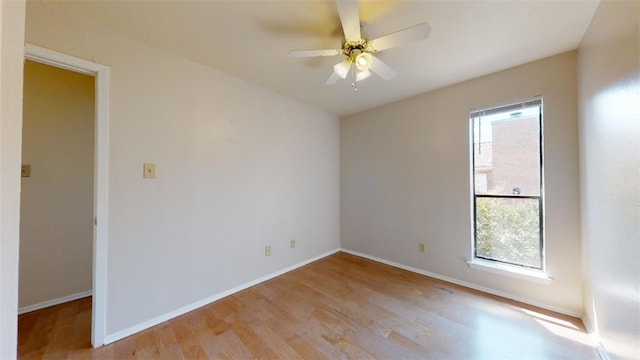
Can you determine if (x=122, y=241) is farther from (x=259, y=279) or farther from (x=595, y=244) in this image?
(x=595, y=244)

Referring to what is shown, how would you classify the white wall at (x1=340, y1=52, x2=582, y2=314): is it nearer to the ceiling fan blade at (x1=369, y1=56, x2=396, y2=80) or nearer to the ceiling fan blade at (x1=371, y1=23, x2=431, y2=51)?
the ceiling fan blade at (x1=369, y1=56, x2=396, y2=80)

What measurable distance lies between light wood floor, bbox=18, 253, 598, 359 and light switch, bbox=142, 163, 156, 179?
1.26m

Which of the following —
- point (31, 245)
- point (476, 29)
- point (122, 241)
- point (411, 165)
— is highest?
point (476, 29)

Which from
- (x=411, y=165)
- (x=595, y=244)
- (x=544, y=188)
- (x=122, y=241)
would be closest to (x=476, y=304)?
(x=595, y=244)

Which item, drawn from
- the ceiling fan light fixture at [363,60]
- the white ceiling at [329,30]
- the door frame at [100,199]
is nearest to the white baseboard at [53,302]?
the door frame at [100,199]

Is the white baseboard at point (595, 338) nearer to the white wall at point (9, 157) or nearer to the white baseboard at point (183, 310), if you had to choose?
the white baseboard at point (183, 310)

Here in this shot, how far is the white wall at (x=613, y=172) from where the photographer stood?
111 cm

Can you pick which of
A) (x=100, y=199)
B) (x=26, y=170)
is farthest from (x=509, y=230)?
(x=26, y=170)

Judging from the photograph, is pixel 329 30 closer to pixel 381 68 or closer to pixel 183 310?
pixel 381 68

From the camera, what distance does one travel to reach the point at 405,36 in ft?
4.61

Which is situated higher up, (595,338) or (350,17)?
(350,17)

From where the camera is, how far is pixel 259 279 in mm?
2672

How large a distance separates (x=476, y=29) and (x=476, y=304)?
2416 millimetres

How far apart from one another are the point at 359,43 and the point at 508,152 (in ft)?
6.47
